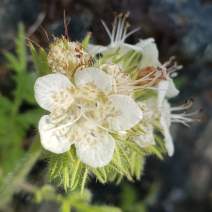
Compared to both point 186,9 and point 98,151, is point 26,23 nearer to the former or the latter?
point 186,9

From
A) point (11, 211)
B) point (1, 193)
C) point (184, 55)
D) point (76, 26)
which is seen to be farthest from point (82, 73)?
point (11, 211)

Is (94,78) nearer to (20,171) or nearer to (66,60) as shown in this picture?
(66,60)

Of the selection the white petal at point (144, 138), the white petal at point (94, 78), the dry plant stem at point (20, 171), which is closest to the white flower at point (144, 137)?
the white petal at point (144, 138)

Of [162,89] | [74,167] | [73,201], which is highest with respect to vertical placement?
[162,89]

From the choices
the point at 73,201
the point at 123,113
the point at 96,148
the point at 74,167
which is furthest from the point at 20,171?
the point at 123,113

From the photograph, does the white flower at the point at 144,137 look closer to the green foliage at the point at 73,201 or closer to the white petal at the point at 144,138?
the white petal at the point at 144,138
